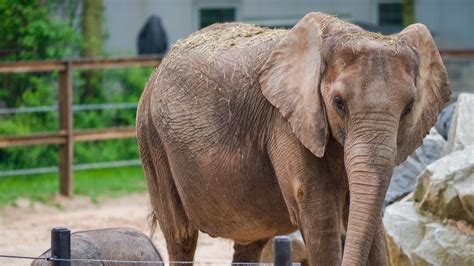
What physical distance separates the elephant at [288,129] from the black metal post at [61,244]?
115 cm

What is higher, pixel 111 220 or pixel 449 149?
pixel 449 149

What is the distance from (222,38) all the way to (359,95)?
5.85ft

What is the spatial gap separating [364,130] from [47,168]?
1098 centimetres

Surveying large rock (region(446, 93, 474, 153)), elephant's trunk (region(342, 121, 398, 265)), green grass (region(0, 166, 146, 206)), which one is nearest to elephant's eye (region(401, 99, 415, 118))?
elephant's trunk (region(342, 121, 398, 265))

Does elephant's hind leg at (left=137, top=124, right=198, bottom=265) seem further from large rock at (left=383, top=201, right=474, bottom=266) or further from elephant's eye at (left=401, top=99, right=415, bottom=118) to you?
elephant's eye at (left=401, top=99, right=415, bottom=118)

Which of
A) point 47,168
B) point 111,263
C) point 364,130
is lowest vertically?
point 47,168

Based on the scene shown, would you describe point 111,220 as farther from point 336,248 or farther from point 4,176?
point 336,248

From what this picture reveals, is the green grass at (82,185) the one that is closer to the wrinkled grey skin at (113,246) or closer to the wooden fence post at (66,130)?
the wooden fence post at (66,130)

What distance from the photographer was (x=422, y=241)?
27.9ft

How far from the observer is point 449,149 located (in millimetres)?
9664

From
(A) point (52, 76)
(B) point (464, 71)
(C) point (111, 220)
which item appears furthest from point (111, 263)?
(B) point (464, 71)

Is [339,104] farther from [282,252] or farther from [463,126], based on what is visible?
[463,126]

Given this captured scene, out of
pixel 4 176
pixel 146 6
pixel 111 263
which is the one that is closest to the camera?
pixel 111 263

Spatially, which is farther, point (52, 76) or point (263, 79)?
point (52, 76)
